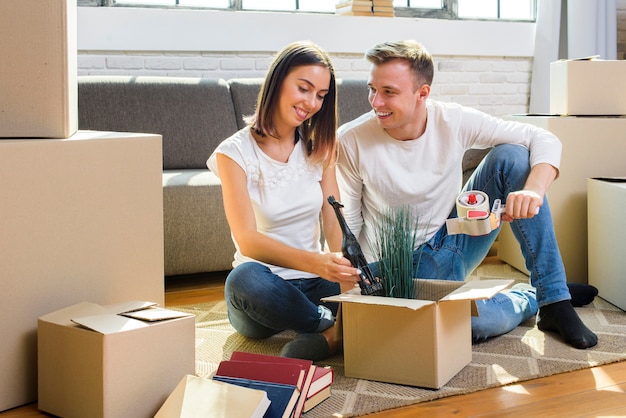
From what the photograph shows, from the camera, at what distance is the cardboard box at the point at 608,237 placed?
8.80ft

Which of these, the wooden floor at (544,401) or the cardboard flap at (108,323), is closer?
the cardboard flap at (108,323)

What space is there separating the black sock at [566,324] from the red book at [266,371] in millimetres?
907

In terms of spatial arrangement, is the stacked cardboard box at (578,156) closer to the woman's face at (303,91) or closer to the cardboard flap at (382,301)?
the woman's face at (303,91)

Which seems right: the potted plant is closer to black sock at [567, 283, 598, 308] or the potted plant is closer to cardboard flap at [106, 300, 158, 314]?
cardboard flap at [106, 300, 158, 314]

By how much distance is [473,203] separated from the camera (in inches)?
84.8

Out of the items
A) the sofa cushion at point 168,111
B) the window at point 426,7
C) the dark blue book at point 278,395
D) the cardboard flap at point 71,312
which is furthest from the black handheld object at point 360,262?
the window at point 426,7

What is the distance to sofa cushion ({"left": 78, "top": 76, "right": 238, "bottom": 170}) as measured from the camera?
3.49 metres

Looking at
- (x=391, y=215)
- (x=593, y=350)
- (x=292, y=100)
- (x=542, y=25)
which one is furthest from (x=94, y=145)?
(x=542, y=25)

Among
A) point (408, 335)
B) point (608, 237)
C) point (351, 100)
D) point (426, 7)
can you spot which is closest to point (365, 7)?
point (426, 7)

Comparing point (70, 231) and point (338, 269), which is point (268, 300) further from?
point (70, 231)

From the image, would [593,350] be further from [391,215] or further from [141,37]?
[141,37]

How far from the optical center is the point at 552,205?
3.03m

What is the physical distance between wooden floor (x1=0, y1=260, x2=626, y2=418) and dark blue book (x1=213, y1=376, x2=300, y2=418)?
0.71 feet

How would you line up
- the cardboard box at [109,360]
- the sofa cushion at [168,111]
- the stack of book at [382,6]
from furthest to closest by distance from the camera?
the stack of book at [382,6] < the sofa cushion at [168,111] < the cardboard box at [109,360]
